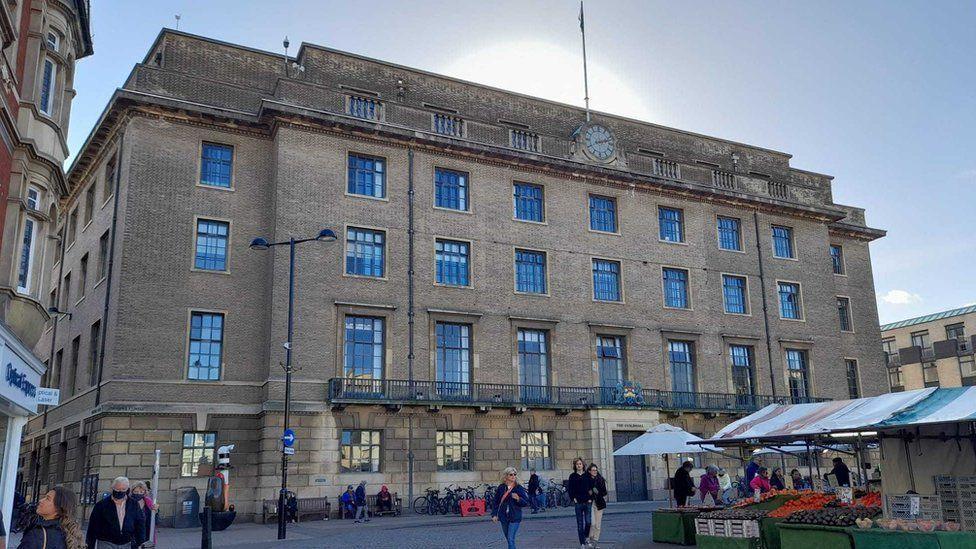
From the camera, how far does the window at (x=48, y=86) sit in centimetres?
1681

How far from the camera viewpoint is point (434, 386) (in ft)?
101

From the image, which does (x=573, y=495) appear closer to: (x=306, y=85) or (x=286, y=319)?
(x=286, y=319)

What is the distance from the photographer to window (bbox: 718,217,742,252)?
40594 millimetres

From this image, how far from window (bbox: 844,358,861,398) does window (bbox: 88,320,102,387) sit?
3612 cm

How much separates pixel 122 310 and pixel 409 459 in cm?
1136

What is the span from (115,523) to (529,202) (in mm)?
27439

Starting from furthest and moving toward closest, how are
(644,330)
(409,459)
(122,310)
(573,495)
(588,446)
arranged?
(644,330) < (588,446) < (409,459) < (122,310) < (573,495)

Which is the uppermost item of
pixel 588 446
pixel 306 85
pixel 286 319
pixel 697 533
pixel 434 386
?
pixel 306 85

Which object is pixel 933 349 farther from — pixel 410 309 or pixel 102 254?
pixel 102 254

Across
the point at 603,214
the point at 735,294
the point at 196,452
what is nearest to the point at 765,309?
the point at 735,294

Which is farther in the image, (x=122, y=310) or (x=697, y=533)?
(x=122, y=310)

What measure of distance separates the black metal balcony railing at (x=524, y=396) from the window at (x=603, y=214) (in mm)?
7509

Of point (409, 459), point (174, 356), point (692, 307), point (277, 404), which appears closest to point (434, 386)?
point (409, 459)

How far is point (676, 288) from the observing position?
3859 cm
